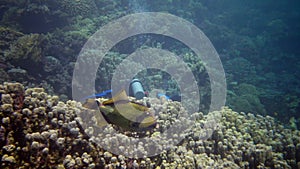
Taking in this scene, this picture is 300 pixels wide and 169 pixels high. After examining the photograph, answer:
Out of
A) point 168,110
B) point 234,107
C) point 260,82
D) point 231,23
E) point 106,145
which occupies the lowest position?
point 106,145

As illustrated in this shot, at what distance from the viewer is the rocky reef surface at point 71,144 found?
2084 mm

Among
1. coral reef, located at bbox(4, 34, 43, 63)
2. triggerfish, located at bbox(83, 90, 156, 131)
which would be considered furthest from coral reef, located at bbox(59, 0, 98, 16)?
triggerfish, located at bbox(83, 90, 156, 131)

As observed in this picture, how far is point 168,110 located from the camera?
3.28 m

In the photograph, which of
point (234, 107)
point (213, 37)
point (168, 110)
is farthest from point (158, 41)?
point (168, 110)

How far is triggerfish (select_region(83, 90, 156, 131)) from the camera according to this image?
2086 mm

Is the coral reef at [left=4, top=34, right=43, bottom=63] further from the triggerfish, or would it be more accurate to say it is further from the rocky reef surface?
the triggerfish

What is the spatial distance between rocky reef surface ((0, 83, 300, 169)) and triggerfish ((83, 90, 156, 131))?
1.10 ft

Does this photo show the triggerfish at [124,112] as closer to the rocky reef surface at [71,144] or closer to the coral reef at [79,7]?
the rocky reef surface at [71,144]

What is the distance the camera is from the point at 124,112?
6.93 feet

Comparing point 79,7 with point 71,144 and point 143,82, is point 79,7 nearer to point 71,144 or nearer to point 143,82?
point 143,82

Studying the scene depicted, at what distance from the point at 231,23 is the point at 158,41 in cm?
1099

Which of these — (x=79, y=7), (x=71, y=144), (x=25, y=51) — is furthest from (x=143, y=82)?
(x=79, y=7)

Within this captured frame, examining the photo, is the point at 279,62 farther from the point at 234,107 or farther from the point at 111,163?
the point at 111,163

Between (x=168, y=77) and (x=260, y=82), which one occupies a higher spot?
(x=260, y=82)
